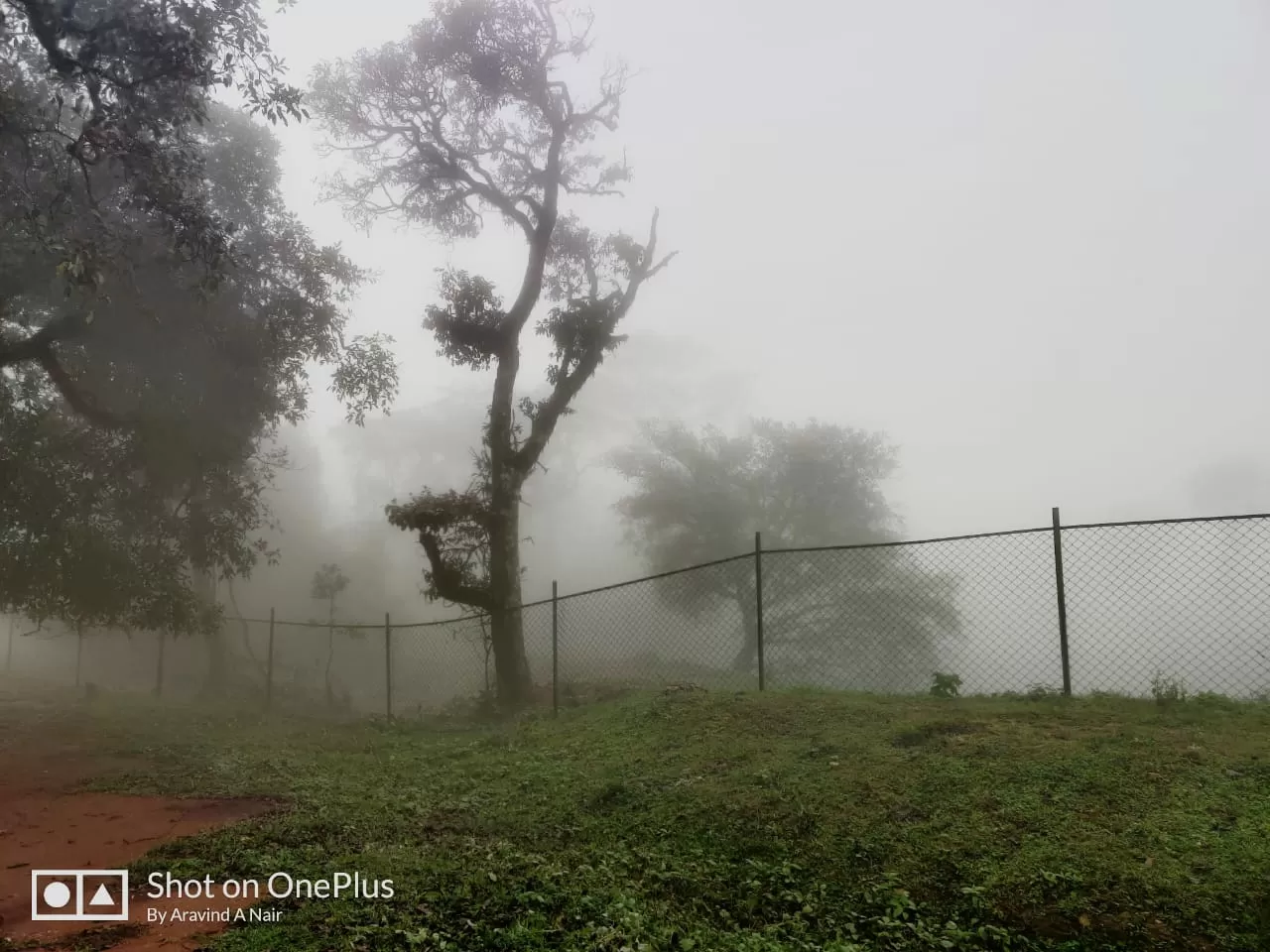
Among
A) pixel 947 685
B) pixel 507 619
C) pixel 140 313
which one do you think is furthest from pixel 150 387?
pixel 947 685

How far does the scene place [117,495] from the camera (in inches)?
517

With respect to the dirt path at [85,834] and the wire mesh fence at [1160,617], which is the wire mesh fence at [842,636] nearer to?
the wire mesh fence at [1160,617]

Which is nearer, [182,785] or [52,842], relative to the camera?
[52,842]

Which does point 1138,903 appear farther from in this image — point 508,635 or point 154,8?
point 154,8

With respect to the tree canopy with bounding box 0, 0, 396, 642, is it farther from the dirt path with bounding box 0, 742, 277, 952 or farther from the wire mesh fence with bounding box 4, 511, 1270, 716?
the dirt path with bounding box 0, 742, 277, 952

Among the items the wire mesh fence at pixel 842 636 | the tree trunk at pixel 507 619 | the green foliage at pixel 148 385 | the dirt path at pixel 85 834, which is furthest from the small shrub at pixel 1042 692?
the green foliage at pixel 148 385

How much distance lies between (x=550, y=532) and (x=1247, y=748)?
119ft

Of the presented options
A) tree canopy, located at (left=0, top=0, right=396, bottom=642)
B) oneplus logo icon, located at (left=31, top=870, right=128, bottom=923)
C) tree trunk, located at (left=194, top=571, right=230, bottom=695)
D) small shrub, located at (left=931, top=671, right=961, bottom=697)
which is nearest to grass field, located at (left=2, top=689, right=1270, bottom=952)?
oneplus logo icon, located at (left=31, top=870, right=128, bottom=923)

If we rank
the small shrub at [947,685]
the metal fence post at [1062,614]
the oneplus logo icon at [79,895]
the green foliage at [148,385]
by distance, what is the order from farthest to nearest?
the green foliage at [148,385]
the small shrub at [947,685]
the metal fence post at [1062,614]
the oneplus logo icon at [79,895]

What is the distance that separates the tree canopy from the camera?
8516 mm

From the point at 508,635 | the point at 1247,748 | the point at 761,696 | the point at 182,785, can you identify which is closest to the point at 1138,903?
the point at 1247,748

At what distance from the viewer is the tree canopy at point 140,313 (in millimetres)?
8516

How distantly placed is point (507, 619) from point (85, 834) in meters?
6.90

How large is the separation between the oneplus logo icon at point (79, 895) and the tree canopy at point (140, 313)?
5.16m
